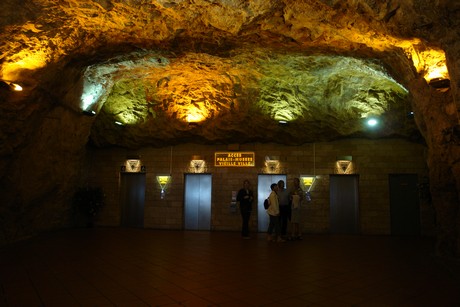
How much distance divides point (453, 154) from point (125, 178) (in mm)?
11069

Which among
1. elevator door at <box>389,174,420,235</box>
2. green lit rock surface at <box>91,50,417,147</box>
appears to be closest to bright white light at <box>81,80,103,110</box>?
green lit rock surface at <box>91,50,417,147</box>

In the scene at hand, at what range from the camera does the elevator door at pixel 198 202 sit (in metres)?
12.4

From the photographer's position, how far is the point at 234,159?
12.3 meters

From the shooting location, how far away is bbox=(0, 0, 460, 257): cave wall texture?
583 cm

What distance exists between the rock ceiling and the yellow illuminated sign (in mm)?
580

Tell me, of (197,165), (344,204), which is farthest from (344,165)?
(197,165)

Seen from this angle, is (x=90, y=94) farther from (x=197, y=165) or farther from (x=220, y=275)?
(x=220, y=275)

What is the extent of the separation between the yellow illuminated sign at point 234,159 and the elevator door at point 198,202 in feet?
2.41

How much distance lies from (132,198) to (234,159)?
14.6 ft

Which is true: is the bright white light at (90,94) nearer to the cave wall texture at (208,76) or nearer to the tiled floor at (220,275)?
the cave wall texture at (208,76)

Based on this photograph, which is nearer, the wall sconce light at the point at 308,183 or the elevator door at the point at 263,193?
the wall sconce light at the point at 308,183

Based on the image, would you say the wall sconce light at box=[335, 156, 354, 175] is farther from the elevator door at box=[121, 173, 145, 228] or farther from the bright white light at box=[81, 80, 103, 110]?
the bright white light at box=[81, 80, 103, 110]

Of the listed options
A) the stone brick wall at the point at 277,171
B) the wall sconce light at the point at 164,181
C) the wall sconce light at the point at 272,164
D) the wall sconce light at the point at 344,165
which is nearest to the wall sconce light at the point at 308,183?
the stone brick wall at the point at 277,171

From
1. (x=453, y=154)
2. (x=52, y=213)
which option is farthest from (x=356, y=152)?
(x=52, y=213)
